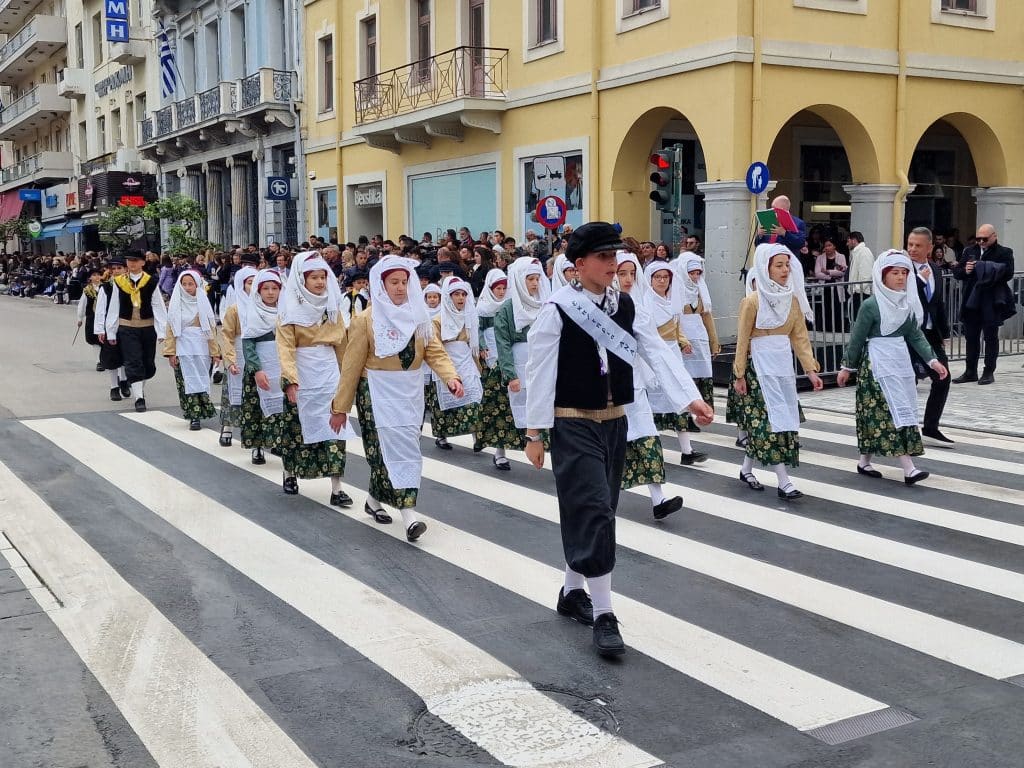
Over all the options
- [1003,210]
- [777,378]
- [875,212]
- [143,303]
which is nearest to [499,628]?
[777,378]

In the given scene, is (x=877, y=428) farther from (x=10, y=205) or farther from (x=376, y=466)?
(x=10, y=205)

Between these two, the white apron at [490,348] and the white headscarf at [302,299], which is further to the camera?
the white apron at [490,348]

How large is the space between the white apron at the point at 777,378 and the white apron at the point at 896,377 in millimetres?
726

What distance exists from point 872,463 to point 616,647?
5545 mm

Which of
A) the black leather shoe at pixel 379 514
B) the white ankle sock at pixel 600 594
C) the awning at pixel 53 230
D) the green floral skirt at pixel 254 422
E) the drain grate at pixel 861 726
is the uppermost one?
the awning at pixel 53 230

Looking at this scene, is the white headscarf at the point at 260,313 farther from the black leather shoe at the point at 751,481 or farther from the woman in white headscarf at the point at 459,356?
the black leather shoe at the point at 751,481

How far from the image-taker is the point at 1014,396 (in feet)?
45.5

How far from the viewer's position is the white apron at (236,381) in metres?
10.7

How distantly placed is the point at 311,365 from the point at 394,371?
1259 millimetres

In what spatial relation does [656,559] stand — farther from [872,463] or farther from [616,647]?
[872,463]

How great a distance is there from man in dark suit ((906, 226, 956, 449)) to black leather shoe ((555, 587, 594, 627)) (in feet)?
18.2

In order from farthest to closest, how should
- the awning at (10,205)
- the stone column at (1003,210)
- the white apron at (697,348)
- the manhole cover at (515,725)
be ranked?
1. the awning at (10,205)
2. the stone column at (1003,210)
3. the white apron at (697,348)
4. the manhole cover at (515,725)

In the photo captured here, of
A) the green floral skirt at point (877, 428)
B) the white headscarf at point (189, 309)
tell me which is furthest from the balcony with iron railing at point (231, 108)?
the green floral skirt at point (877, 428)

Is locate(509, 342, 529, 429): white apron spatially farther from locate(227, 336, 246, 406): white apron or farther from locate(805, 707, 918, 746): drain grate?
locate(805, 707, 918, 746): drain grate
